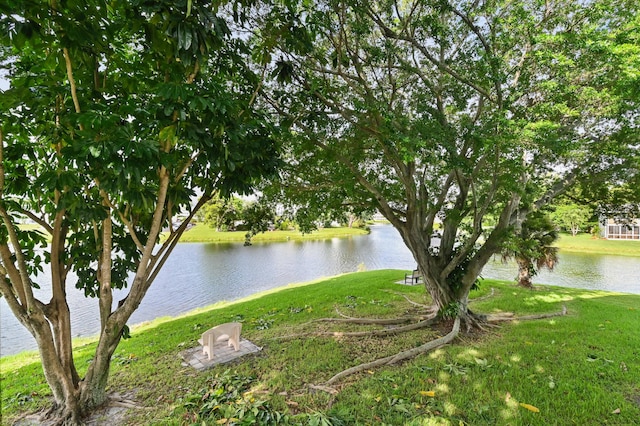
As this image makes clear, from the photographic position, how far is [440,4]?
444cm

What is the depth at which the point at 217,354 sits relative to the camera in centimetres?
477

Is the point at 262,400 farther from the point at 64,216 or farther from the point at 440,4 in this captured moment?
the point at 440,4

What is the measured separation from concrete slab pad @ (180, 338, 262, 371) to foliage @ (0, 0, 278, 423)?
1.29m

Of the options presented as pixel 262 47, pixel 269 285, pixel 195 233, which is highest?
pixel 262 47

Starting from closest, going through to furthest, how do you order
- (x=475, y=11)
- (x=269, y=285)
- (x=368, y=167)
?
(x=475, y=11) < (x=368, y=167) < (x=269, y=285)

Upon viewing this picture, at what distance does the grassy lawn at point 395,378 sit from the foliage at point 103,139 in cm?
106

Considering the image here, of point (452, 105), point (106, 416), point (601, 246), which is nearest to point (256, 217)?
point (106, 416)

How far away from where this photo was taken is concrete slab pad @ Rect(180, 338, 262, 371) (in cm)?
448

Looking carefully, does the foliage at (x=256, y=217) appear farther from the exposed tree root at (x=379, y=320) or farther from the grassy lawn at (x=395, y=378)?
the exposed tree root at (x=379, y=320)

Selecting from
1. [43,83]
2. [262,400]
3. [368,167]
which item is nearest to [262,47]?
[43,83]

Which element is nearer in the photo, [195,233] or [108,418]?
[108,418]

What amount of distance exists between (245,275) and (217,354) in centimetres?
1136

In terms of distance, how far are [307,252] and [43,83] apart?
864 inches

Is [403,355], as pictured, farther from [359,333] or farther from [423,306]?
[423,306]
